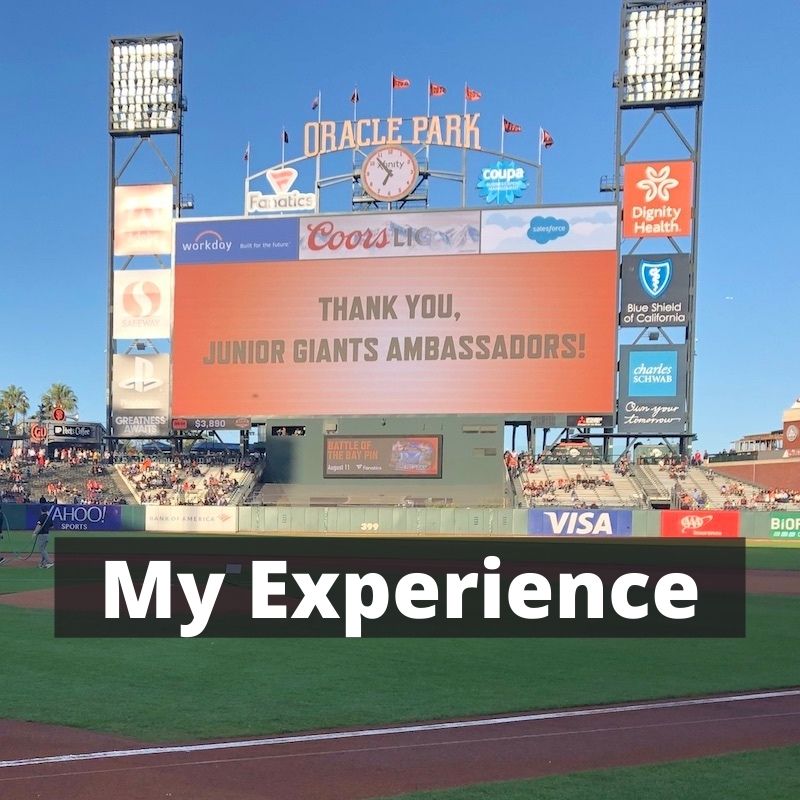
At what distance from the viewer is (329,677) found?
35.3 ft

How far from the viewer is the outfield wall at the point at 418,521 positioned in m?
41.2

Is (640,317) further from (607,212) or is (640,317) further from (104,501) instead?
(104,501)

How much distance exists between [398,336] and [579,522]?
13003mm

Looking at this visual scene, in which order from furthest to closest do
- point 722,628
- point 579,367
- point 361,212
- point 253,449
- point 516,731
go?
point 253,449
point 361,212
point 579,367
point 722,628
point 516,731

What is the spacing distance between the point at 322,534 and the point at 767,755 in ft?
116

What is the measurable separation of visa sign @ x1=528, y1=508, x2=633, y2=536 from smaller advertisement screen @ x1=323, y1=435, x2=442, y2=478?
6665mm

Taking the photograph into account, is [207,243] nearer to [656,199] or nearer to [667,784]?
[656,199]

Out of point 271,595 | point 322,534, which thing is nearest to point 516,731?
point 271,595

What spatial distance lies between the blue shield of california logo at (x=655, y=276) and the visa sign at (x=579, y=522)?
39.3ft

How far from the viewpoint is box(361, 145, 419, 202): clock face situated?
163 ft

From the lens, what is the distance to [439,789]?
22.1 feet

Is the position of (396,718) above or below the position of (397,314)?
below
